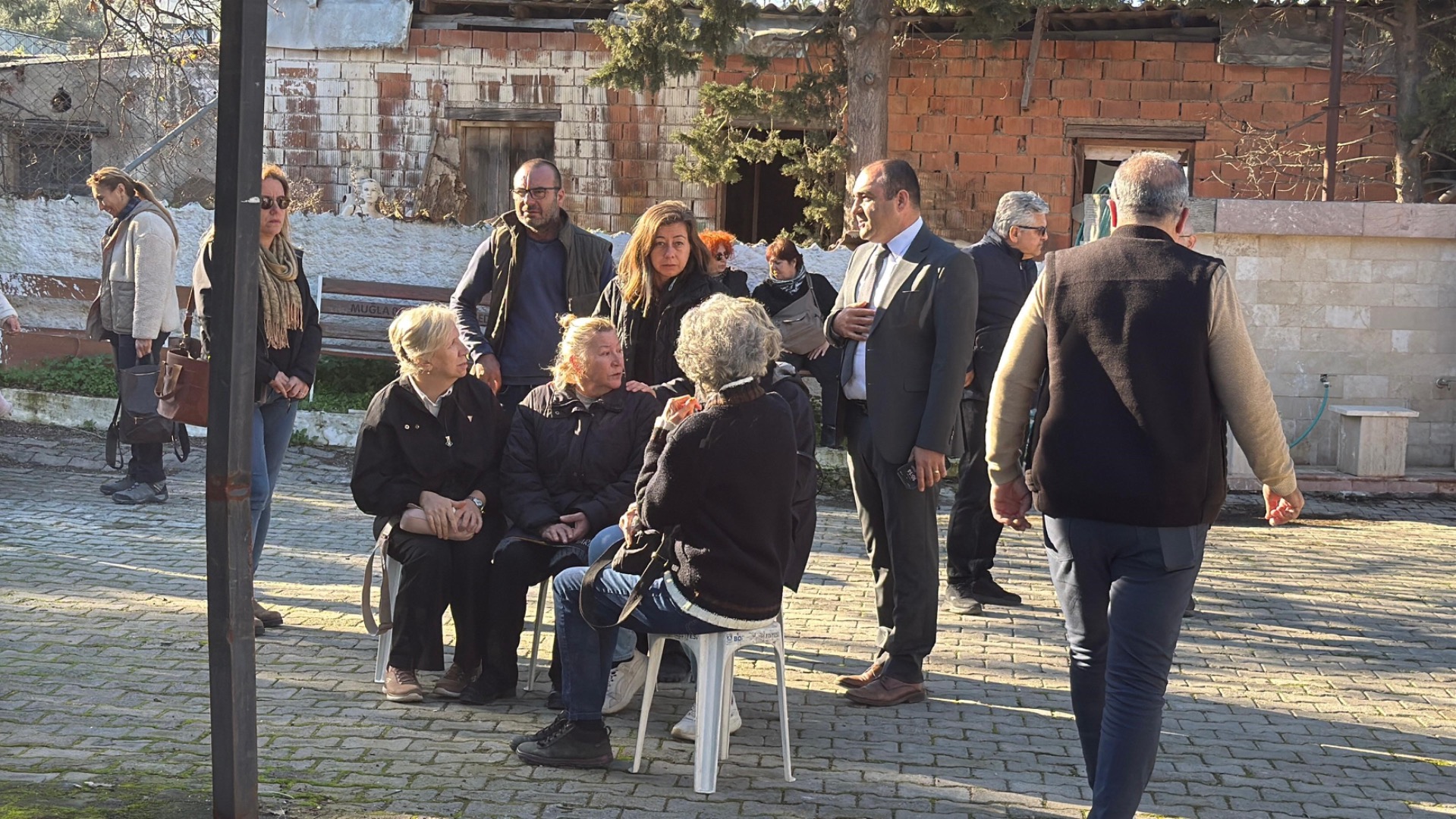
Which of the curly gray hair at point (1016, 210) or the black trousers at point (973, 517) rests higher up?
the curly gray hair at point (1016, 210)

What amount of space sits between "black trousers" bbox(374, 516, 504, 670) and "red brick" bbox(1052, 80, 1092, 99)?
10.7 meters

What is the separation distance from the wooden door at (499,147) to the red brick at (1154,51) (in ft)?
20.5

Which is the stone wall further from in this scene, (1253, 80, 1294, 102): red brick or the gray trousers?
the gray trousers

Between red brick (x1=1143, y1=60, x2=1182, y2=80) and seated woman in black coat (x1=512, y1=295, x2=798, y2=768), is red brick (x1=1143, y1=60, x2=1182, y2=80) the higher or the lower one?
the higher one

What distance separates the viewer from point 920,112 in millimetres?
14625

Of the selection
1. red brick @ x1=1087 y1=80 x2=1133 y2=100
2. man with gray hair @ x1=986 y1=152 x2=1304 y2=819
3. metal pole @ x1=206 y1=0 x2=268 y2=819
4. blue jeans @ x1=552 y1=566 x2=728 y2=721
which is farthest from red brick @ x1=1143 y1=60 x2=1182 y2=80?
metal pole @ x1=206 y1=0 x2=268 y2=819

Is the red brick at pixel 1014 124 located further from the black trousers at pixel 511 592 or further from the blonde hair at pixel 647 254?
the black trousers at pixel 511 592

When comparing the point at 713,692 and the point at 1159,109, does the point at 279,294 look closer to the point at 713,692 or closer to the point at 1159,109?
the point at 713,692

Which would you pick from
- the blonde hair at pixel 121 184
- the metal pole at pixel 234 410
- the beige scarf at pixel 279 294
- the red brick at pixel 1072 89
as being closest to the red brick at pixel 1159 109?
the red brick at pixel 1072 89

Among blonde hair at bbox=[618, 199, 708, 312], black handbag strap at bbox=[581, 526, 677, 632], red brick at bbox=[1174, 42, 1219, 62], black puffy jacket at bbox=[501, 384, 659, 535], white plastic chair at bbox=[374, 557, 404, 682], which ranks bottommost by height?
white plastic chair at bbox=[374, 557, 404, 682]

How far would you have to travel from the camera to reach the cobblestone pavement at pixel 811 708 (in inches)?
170

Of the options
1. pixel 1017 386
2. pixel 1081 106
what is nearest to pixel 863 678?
pixel 1017 386

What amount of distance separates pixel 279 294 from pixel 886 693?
3.06 meters

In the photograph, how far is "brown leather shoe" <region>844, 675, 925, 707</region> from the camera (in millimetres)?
5262
